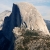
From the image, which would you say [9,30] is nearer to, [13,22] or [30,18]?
[13,22]

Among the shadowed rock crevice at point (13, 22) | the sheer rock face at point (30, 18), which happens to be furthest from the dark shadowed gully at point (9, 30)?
the sheer rock face at point (30, 18)

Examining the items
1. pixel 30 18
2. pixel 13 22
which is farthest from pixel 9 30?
pixel 30 18

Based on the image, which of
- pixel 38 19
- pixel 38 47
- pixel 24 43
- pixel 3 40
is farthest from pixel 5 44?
pixel 38 47

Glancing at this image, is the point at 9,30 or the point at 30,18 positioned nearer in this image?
the point at 30,18

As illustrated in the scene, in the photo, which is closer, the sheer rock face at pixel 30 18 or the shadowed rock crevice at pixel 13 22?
the sheer rock face at pixel 30 18

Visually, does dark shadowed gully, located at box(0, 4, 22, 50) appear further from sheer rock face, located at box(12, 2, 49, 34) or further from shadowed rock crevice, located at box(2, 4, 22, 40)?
sheer rock face, located at box(12, 2, 49, 34)

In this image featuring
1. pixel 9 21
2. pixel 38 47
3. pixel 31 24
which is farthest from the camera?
pixel 9 21

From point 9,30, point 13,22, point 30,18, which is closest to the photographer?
point 30,18

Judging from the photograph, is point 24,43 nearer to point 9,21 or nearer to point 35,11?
point 35,11

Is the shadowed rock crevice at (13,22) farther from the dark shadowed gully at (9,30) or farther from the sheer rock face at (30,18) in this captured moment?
the sheer rock face at (30,18)
